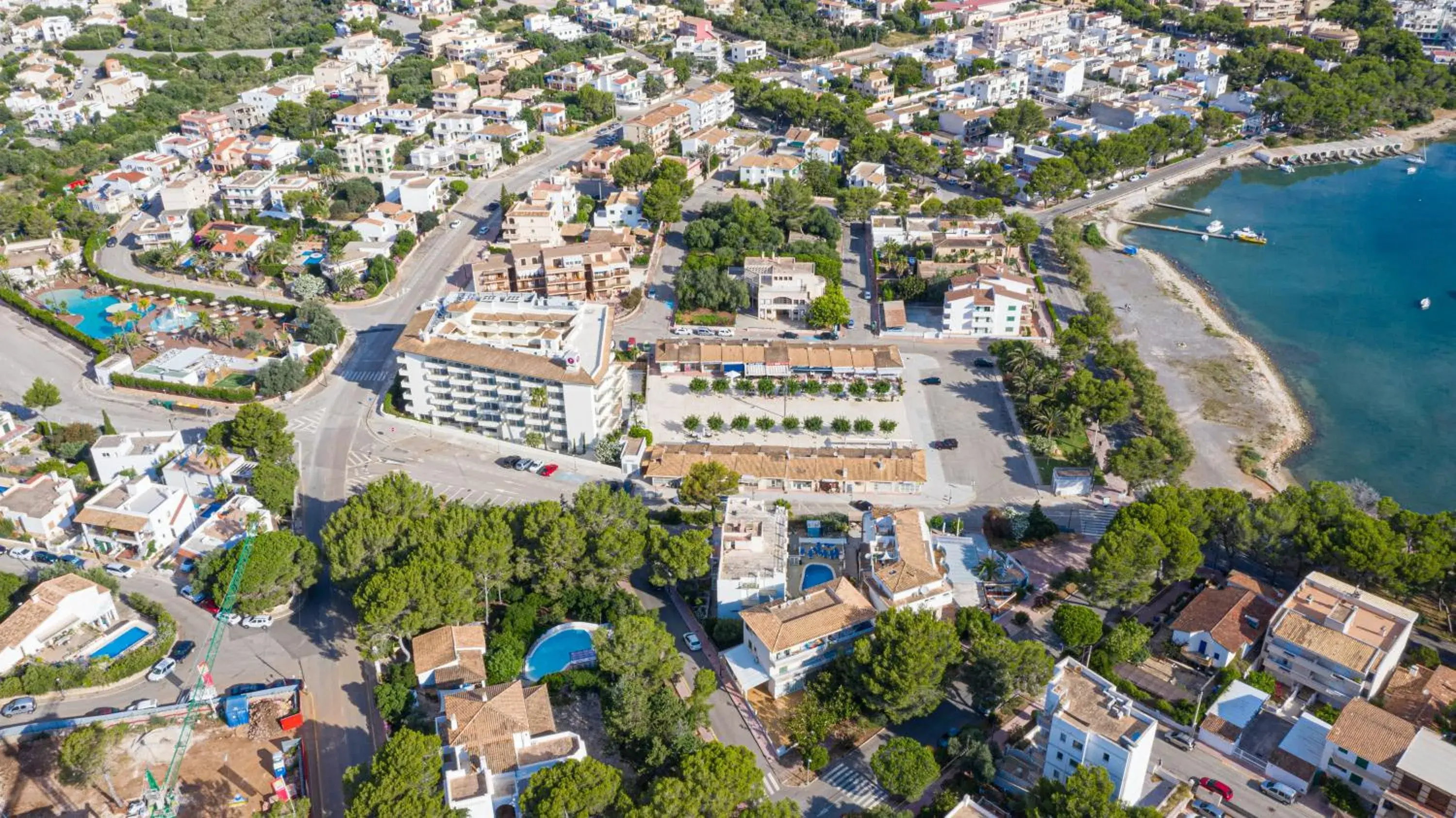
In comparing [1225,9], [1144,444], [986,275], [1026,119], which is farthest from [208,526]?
[1225,9]

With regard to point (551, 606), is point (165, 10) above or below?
above

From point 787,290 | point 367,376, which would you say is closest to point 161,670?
point 367,376

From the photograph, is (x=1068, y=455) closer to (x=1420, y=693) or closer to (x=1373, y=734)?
(x=1420, y=693)

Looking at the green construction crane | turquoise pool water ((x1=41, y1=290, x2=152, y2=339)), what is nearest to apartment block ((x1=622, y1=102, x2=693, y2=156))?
turquoise pool water ((x1=41, y1=290, x2=152, y2=339))

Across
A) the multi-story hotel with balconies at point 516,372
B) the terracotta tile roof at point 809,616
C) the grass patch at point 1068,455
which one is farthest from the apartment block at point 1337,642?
the multi-story hotel with balconies at point 516,372

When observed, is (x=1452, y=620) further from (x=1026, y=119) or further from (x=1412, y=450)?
(x=1026, y=119)

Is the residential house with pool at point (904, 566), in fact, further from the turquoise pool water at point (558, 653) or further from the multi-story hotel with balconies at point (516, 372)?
the multi-story hotel with balconies at point (516, 372)

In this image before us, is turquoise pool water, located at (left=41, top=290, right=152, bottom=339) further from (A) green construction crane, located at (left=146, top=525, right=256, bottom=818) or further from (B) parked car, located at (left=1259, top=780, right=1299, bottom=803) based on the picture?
(B) parked car, located at (left=1259, top=780, right=1299, bottom=803)
